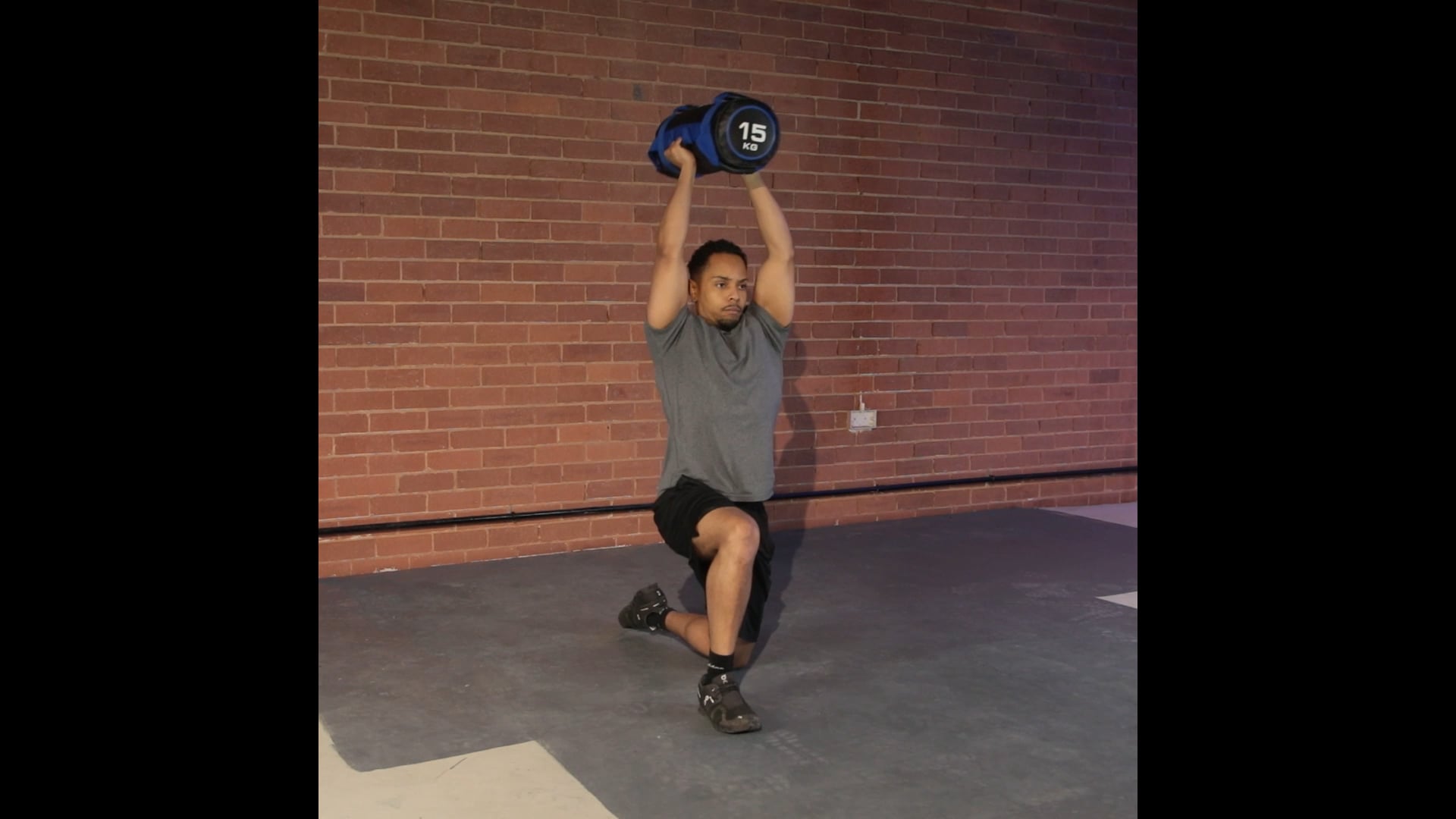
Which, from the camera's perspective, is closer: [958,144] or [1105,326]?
[958,144]

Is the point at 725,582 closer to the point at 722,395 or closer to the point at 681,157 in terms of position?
the point at 722,395

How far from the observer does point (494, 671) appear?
3906mm

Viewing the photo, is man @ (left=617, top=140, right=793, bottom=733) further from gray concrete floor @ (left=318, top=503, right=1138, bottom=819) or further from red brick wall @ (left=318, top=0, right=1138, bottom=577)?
red brick wall @ (left=318, top=0, right=1138, bottom=577)

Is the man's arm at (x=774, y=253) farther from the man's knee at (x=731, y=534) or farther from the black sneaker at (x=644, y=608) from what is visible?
the black sneaker at (x=644, y=608)

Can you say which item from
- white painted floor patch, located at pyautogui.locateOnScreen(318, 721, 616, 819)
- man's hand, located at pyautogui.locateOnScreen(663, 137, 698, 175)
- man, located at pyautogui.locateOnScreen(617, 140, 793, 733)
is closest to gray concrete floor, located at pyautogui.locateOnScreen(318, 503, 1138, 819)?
white painted floor patch, located at pyautogui.locateOnScreen(318, 721, 616, 819)

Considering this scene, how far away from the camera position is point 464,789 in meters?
2.95

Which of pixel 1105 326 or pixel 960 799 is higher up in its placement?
pixel 1105 326

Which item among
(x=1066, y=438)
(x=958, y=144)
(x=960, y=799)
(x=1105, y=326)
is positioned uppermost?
(x=958, y=144)

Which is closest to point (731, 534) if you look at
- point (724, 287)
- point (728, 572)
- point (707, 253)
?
point (728, 572)

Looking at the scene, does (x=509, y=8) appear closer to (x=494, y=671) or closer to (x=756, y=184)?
(x=756, y=184)

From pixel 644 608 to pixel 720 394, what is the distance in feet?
3.16

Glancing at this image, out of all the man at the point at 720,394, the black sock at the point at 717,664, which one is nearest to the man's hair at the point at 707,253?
the man at the point at 720,394

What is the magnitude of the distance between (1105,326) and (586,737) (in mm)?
4678
